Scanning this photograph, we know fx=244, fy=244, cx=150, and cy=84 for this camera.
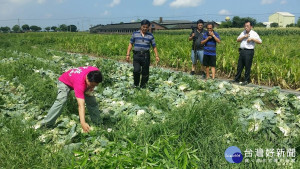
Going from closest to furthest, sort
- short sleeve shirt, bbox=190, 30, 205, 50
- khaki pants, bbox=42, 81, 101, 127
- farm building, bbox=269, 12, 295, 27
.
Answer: khaki pants, bbox=42, 81, 101, 127 → short sleeve shirt, bbox=190, 30, 205, 50 → farm building, bbox=269, 12, 295, 27

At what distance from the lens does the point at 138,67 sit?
593 centimetres

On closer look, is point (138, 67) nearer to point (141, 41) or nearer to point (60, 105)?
point (141, 41)

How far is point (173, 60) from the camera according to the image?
9734 millimetres

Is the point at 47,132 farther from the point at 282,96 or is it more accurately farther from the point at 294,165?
the point at 282,96

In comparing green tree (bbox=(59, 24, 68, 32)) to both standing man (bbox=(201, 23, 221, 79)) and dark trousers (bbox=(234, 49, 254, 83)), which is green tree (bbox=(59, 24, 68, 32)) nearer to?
standing man (bbox=(201, 23, 221, 79))

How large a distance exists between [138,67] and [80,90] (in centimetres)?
280

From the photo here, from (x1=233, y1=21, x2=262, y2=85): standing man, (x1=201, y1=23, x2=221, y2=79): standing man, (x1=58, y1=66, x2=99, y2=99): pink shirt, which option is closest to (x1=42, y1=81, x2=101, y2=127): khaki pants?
(x1=58, y1=66, x2=99, y2=99): pink shirt

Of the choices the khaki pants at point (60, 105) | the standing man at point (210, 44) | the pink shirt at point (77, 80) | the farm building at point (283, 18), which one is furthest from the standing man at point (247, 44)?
the farm building at point (283, 18)

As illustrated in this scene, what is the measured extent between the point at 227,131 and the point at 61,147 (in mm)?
2266

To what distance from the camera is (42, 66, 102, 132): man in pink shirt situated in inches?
125

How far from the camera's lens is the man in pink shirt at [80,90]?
10.4 ft

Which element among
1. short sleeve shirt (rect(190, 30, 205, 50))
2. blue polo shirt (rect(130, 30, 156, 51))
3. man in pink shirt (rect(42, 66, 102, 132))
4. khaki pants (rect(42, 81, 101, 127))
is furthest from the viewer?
short sleeve shirt (rect(190, 30, 205, 50))

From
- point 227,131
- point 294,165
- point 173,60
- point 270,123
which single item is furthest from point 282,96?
point 173,60

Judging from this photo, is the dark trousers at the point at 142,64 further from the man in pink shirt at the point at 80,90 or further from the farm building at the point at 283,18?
the farm building at the point at 283,18
